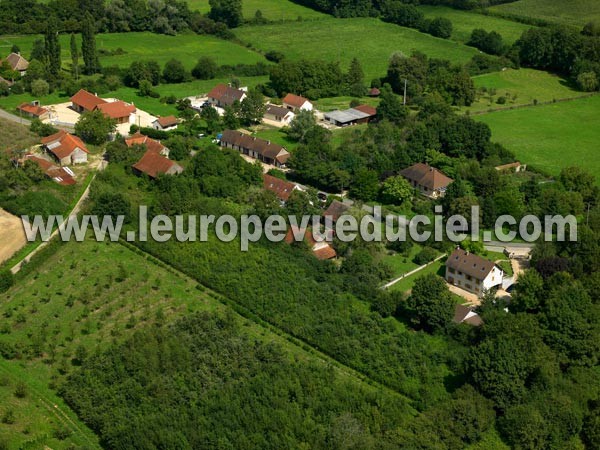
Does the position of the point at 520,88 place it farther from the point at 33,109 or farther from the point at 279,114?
the point at 33,109

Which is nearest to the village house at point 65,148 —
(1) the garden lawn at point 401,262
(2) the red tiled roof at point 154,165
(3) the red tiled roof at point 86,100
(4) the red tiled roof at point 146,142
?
(4) the red tiled roof at point 146,142

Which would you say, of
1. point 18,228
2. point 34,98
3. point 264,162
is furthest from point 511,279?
point 34,98

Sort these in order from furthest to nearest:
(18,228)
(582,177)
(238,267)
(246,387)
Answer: (582,177) < (18,228) < (238,267) < (246,387)

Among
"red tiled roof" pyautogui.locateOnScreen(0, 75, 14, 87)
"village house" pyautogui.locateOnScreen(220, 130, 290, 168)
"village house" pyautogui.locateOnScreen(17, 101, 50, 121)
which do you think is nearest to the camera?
"village house" pyautogui.locateOnScreen(220, 130, 290, 168)

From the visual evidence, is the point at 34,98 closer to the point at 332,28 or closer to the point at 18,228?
the point at 18,228

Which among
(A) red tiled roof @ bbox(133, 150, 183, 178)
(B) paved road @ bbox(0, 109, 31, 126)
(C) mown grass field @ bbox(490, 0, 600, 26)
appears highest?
(C) mown grass field @ bbox(490, 0, 600, 26)

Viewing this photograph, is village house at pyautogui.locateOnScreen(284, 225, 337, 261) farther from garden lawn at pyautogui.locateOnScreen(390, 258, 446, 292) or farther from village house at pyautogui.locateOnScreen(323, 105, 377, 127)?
village house at pyautogui.locateOnScreen(323, 105, 377, 127)

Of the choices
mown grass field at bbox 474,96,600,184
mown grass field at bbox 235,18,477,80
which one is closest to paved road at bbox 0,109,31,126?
mown grass field at bbox 235,18,477,80

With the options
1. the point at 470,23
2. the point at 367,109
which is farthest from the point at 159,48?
the point at 470,23
